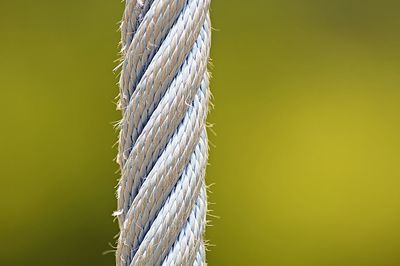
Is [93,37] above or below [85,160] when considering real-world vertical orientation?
above

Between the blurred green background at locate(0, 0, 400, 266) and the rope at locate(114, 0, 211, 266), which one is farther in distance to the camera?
the blurred green background at locate(0, 0, 400, 266)

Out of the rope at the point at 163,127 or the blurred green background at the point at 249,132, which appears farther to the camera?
the blurred green background at the point at 249,132

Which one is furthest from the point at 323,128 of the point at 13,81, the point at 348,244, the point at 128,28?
the point at 128,28

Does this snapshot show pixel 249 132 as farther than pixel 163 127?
Yes

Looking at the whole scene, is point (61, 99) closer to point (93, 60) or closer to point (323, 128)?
point (93, 60)
